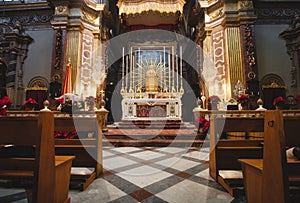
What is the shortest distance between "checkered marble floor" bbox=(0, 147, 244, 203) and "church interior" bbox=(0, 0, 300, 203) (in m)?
0.02

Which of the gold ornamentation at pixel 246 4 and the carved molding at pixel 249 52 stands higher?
the gold ornamentation at pixel 246 4

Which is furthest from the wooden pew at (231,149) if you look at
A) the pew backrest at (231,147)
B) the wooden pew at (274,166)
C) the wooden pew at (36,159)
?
the wooden pew at (36,159)

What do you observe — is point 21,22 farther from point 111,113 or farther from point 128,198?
point 128,198

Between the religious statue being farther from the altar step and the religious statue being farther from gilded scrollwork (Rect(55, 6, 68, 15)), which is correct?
gilded scrollwork (Rect(55, 6, 68, 15))

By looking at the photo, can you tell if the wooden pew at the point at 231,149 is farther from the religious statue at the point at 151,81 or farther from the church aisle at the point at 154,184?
the religious statue at the point at 151,81

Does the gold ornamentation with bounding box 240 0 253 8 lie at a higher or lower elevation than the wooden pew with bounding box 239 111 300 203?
higher

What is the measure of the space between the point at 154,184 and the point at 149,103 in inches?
175

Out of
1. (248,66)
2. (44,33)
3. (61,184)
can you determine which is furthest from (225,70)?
(44,33)

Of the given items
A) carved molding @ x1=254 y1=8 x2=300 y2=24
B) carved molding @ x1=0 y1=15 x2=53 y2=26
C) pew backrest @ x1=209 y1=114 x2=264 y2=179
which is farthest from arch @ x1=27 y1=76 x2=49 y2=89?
carved molding @ x1=254 y1=8 x2=300 y2=24

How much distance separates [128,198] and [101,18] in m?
7.14

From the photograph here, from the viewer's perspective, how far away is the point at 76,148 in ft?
6.37

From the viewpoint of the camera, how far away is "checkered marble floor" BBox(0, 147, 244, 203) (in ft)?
4.63

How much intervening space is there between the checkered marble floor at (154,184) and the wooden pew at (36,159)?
36 centimetres

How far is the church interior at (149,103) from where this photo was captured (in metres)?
1.17
